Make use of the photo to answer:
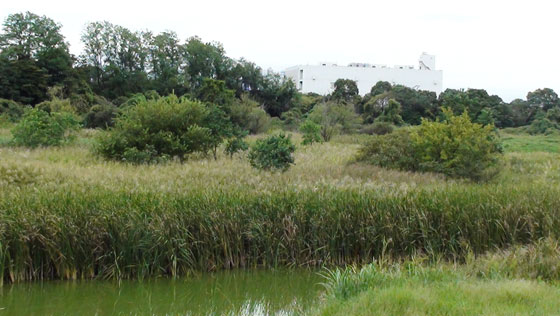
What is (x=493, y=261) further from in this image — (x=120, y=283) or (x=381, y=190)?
(x=120, y=283)

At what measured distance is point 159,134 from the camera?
19.1m

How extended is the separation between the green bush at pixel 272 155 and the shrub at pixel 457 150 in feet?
14.6

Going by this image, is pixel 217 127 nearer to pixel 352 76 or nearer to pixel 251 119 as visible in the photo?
pixel 251 119

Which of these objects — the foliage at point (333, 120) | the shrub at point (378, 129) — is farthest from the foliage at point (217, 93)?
the shrub at point (378, 129)

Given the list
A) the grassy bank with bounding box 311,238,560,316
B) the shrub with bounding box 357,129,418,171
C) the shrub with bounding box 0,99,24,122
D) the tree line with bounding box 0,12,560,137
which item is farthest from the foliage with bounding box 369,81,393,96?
the grassy bank with bounding box 311,238,560,316

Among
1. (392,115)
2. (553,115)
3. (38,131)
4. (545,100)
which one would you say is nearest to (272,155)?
(38,131)

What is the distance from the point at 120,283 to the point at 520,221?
281 inches

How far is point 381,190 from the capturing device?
1072cm

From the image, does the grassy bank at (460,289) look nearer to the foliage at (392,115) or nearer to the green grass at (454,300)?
the green grass at (454,300)

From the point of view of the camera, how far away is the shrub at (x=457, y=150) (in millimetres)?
16141

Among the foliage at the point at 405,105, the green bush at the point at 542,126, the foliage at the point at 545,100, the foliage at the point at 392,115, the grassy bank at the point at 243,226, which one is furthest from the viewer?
the foliage at the point at 545,100

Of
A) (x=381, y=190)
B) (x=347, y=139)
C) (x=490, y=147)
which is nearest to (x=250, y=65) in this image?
(x=347, y=139)

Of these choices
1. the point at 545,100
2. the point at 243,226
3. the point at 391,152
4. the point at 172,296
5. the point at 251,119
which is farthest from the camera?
the point at 545,100

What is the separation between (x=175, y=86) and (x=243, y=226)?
49.7 meters
